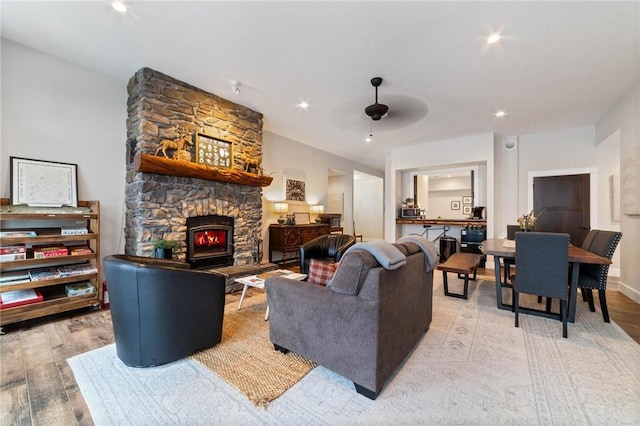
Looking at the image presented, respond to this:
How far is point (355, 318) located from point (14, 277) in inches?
135

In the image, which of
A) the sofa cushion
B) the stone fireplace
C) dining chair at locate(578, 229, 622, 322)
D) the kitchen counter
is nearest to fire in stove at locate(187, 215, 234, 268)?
the stone fireplace

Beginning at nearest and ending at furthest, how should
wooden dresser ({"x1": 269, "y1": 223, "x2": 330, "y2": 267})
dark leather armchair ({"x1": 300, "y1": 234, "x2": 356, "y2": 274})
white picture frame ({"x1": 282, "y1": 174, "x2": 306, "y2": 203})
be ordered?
dark leather armchair ({"x1": 300, "y1": 234, "x2": 356, "y2": 274}) → wooden dresser ({"x1": 269, "y1": 223, "x2": 330, "y2": 267}) → white picture frame ({"x1": 282, "y1": 174, "x2": 306, "y2": 203})

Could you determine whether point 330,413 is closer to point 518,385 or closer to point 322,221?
point 518,385

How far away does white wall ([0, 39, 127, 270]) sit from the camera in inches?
111

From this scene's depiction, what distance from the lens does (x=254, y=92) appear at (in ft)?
12.6

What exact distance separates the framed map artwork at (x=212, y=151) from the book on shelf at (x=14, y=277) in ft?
7.11

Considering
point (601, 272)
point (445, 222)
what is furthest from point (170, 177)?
point (445, 222)

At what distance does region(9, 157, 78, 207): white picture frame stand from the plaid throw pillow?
306cm

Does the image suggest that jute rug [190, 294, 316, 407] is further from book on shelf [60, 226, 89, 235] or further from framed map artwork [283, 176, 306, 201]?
framed map artwork [283, 176, 306, 201]

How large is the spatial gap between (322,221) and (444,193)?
149 inches

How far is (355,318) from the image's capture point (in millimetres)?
1652

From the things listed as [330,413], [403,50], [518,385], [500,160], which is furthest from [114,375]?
[500,160]

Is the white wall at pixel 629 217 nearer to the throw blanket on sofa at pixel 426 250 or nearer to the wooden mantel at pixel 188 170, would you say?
the throw blanket on sofa at pixel 426 250

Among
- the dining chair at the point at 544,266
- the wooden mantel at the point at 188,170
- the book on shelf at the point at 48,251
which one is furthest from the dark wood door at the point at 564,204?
the book on shelf at the point at 48,251
